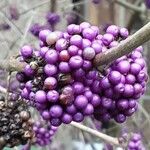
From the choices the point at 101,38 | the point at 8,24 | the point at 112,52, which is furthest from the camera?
the point at 8,24

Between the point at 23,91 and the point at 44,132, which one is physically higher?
the point at 23,91

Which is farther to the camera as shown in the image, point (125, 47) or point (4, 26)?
point (4, 26)

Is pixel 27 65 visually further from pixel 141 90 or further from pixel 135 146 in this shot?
pixel 135 146

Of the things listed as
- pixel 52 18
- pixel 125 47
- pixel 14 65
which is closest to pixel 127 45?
pixel 125 47

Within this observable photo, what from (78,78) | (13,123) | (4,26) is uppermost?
(78,78)

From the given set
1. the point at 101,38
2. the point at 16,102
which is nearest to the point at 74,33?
the point at 101,38

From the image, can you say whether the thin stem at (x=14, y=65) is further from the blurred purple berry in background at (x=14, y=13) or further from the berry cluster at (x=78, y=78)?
the blurred purple berry in background at (x=14, y=13)

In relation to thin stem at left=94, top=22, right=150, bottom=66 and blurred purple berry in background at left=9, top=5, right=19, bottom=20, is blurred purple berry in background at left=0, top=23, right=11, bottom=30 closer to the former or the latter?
blurred purple berry in background at left=9, top=5, right=19, bottom=20

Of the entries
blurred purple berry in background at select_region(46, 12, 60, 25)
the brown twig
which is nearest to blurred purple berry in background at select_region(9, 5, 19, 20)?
blurred purple berry in background at select_region(46, 12, 60, 25)

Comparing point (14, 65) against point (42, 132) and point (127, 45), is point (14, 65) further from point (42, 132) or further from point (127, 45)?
point (42, 132)
